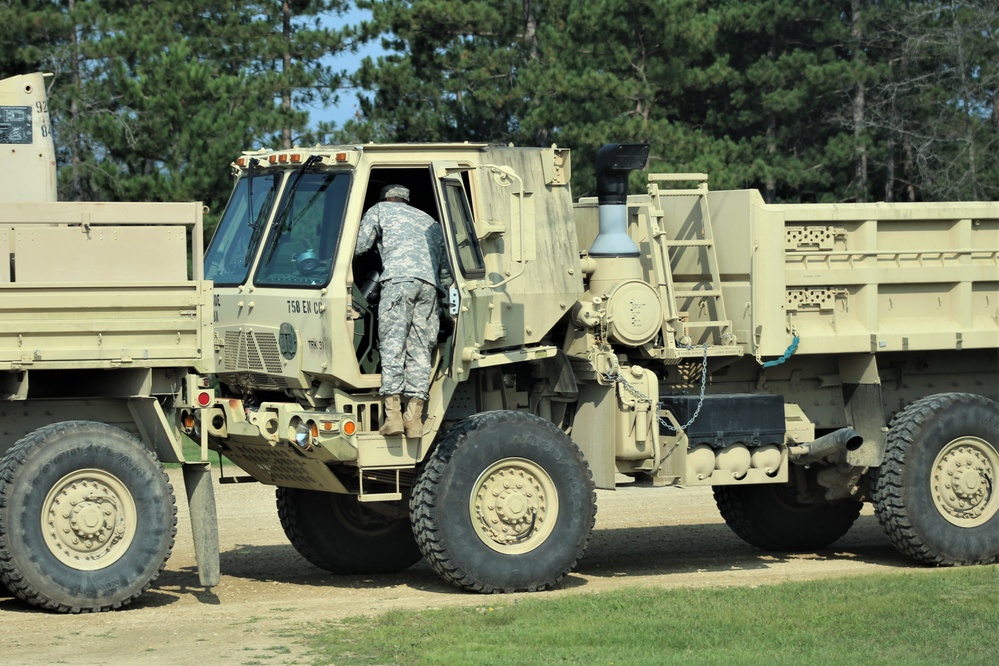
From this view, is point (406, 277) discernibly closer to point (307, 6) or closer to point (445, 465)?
point (445, 465)

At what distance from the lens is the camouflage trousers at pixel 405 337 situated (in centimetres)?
1026

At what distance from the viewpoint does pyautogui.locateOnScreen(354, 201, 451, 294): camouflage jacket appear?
10352mm

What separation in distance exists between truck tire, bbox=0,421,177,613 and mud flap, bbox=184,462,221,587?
267 mm

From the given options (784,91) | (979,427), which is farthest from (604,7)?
(979,427)

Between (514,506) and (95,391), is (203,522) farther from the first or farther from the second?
(514,506)

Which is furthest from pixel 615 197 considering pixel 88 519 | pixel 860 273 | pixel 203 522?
pixel 88 519

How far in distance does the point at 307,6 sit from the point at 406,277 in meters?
22.1

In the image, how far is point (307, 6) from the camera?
3141 cm

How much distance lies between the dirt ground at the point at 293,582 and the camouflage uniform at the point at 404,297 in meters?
1.45

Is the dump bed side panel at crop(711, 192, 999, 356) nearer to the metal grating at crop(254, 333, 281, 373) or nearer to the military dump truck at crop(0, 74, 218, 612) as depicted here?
the metal grating at crop(254, 333, 281, 373)

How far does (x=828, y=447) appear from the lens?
38.6 feet

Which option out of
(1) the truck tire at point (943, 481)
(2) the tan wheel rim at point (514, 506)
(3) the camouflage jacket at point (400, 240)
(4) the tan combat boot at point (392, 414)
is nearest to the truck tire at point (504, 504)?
(2) the tan wheel rim at point (514, 506)

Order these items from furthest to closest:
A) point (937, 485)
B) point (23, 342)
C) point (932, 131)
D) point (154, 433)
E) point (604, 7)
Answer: point (932, 131) < point (604, 7) < point (937, 485) < point (154, 433) < point (23, 342)

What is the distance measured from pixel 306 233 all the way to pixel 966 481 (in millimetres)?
5092
